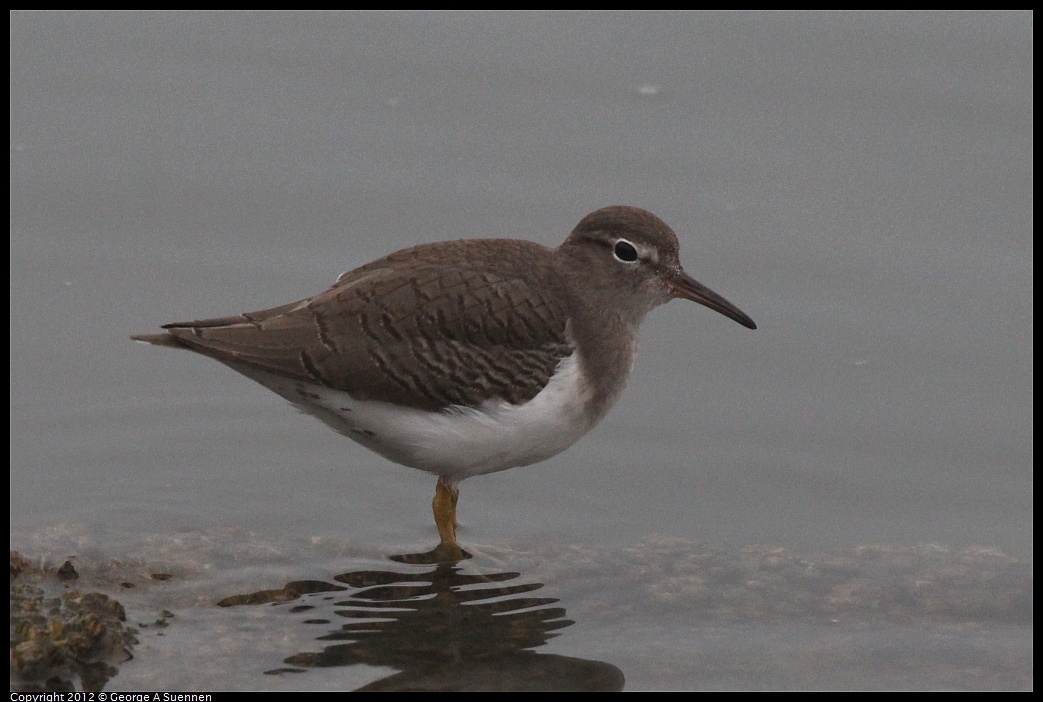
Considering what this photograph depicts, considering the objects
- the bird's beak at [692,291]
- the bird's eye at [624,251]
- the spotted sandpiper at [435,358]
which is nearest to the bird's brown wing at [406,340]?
the spotted sandpiper at [435,358]

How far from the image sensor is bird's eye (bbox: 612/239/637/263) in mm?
9570

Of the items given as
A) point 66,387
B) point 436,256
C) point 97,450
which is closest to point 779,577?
point 436,256

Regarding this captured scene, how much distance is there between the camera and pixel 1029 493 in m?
10.6

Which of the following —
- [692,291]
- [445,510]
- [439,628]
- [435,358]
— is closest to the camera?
[439,628]

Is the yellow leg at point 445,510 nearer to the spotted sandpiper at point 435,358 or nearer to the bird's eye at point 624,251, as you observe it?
the spotted sandpiper at point 435,358

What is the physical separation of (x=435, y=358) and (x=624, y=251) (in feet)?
4.79

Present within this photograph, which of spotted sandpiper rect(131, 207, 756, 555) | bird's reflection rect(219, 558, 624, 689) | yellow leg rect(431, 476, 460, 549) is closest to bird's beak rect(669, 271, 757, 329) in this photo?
spotted sandpiper rect(131, 207, 756, 555)

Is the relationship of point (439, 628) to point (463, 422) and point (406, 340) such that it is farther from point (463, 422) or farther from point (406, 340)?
point (406, 340)

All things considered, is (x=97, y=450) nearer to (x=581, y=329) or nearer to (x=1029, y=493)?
(x=581, y=329)

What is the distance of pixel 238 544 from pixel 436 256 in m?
2.04

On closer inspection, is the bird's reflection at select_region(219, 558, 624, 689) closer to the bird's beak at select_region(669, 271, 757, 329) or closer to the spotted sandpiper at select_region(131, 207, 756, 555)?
the spotted sandpiper at select_region(131, 207, 756, 555)

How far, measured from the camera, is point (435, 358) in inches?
352

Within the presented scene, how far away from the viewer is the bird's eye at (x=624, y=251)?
9570 millimetres

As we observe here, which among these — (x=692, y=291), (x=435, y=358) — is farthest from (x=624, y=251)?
(x=435, y=358)
